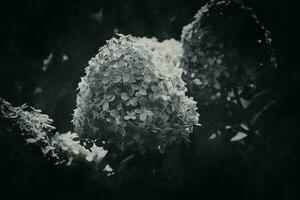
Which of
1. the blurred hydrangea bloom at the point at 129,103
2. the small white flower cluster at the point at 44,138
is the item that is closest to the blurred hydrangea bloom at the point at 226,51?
the blurred hydrangea bloom at the point at 129,103

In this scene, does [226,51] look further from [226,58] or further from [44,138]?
[44,138]

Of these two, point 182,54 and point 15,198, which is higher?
point 182,54

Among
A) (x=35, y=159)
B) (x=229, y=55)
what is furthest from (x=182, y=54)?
(x=35, y=159)

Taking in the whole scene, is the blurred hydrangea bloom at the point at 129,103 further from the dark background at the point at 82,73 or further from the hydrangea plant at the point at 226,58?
the hydrangea plant at the point at 226,58

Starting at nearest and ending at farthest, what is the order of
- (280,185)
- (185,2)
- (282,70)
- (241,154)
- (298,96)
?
1. (280,185)
2. (241,154)
3. (298,96)
4. (282,70)
5. (185,2)

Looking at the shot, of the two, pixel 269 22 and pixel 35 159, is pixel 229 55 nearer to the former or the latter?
pixel 269 22

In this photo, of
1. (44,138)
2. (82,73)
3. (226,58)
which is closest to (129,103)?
(44,138)

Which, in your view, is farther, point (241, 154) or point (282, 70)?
point (282, 70)

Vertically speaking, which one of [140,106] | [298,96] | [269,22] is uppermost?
[269,22]
